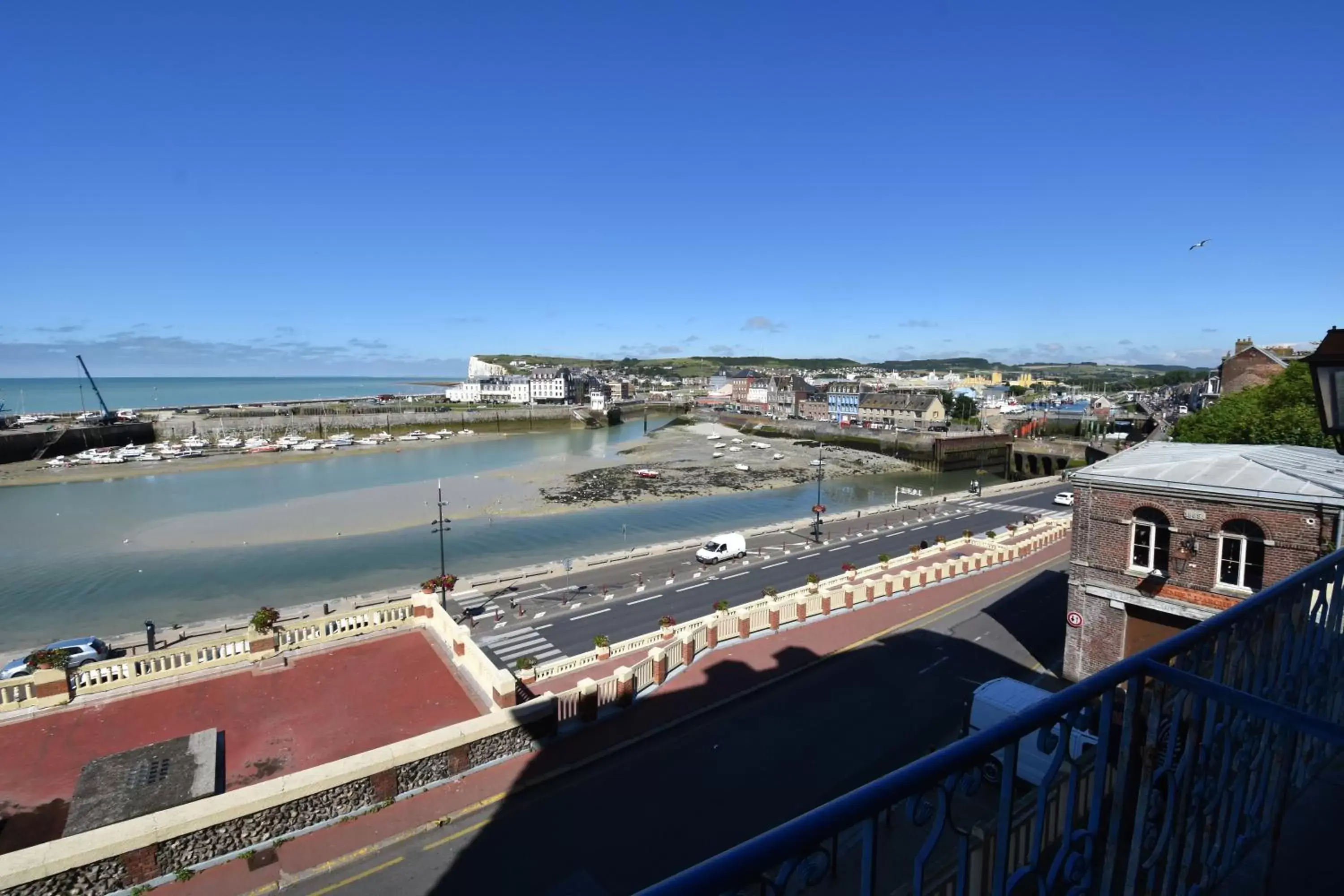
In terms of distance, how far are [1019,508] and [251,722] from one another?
1790 inches

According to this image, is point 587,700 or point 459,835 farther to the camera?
point 587,700

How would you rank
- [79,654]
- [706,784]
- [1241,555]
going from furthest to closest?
[79,654]
[1241,555]
[706,784]

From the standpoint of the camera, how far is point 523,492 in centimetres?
5781

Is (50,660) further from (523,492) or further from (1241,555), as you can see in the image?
(523,492)

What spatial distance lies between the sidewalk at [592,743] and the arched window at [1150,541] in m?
7.29

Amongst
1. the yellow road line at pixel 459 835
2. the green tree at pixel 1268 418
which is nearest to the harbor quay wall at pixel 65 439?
the yellow road line at pixel 459 835

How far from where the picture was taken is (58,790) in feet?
36.1

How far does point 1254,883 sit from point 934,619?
2040 centimetres

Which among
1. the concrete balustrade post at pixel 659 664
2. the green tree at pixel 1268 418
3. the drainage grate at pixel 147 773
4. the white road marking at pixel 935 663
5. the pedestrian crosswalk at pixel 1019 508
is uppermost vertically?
the green tree at pixel 1268 418

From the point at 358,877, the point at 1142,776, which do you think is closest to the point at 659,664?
the point at 358,877

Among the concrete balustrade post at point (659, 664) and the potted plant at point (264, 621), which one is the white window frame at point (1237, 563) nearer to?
the concrete balustrade post at point (659, 664)

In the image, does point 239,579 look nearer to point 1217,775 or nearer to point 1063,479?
point 1217,775

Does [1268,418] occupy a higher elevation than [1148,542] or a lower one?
higher

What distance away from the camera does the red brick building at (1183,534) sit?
43.6ft
